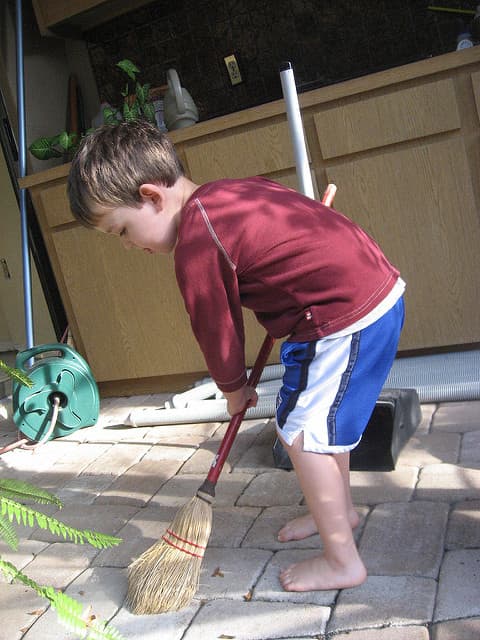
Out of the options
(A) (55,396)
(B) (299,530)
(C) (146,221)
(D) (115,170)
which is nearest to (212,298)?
(C) (146,221)

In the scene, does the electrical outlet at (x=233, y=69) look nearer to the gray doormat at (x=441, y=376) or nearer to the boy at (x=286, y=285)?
the gray doormat at (x=441, y=376)

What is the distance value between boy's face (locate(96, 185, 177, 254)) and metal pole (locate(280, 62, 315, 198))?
784 millimetres

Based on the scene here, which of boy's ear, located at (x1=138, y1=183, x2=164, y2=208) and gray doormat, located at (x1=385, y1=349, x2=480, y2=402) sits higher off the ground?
boy's ear, located at (x1=138, y1=183, x2=164, y2=208)

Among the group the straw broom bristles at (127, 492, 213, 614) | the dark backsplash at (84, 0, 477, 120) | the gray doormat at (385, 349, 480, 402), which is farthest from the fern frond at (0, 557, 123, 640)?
the dark backsplash at (84, 0, 477, 120)

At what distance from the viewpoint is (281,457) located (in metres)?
2.14

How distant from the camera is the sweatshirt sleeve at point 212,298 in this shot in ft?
4.60

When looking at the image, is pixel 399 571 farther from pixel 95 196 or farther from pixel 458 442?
pixel 95 196

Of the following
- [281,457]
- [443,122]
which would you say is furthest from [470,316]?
[281,457]

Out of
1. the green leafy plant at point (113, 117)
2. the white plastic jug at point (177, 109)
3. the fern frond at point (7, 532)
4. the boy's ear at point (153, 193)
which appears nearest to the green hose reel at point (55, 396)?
the green leafy plant at point (113, 117)

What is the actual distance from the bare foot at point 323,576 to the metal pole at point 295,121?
1138 millimetres

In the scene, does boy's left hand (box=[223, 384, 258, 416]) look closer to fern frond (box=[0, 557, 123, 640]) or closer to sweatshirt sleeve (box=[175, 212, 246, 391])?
sweatshirt sleeve (box=[175, 212, 246, 391])

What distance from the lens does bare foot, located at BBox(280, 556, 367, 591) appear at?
148 cm

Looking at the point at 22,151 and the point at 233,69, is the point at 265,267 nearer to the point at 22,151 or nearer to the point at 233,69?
the point at 22,151

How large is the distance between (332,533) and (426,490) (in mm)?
426
